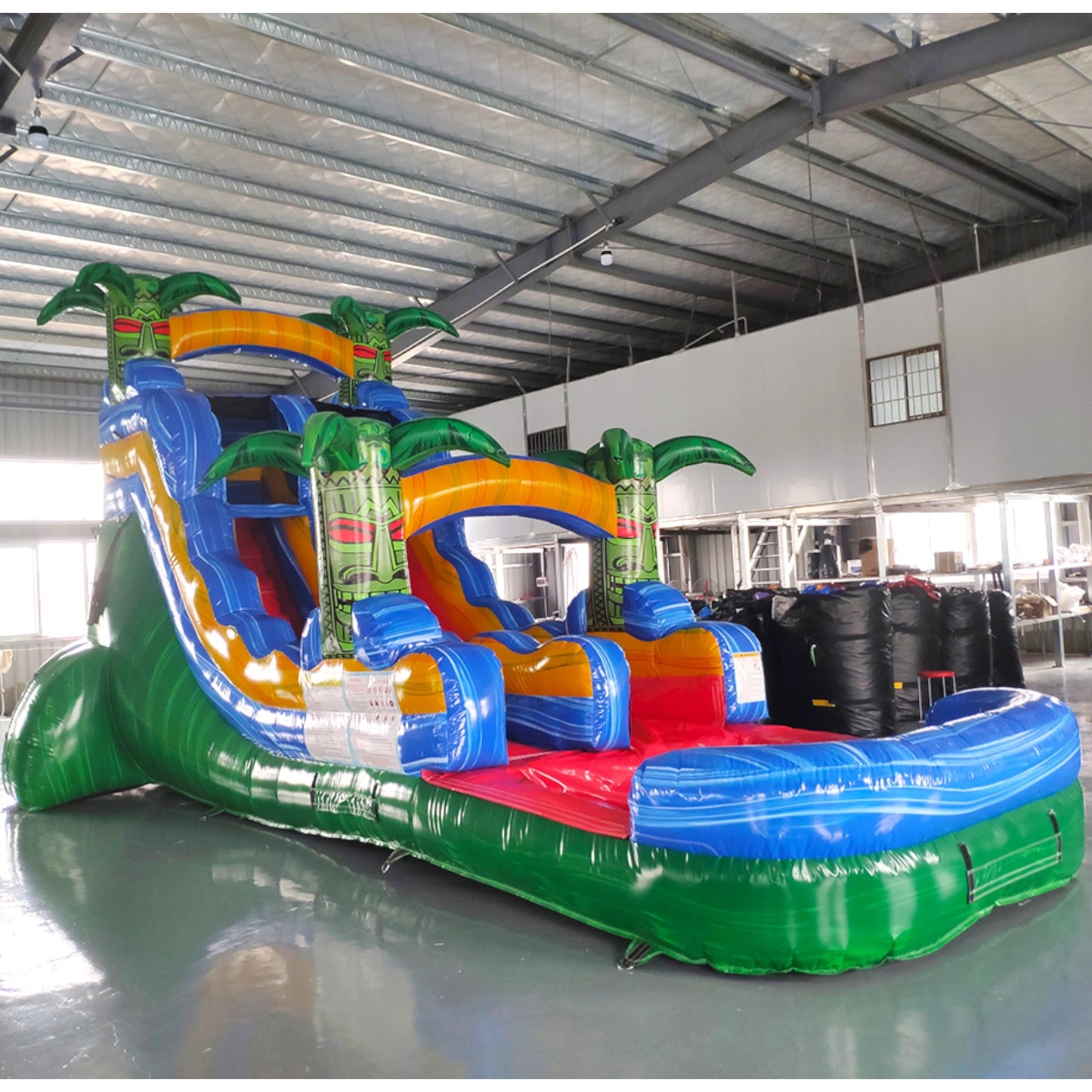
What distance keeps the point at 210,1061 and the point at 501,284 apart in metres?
7.94

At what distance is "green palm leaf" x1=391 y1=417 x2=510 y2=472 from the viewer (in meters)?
3.92

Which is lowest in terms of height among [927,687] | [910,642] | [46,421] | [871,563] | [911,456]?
[927,687]

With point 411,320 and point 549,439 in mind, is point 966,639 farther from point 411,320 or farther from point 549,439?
point 549,439

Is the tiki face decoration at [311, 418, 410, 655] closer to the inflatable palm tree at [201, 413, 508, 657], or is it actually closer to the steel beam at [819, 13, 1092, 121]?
the inflatable palm tree at [201, 413, 508, 657]

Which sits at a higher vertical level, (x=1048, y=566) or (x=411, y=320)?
(x=411, y=320)

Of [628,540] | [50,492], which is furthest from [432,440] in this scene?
[50,492]

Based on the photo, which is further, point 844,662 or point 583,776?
point 844,662

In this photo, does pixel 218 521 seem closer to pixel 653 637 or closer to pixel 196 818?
pixel 196 818

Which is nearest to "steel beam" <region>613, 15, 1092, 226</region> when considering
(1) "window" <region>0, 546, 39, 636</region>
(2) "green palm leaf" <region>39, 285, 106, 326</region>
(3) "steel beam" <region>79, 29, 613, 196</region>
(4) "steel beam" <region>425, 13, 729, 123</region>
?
(4) "steel beam" <region>425, 13, 729, 123</region>

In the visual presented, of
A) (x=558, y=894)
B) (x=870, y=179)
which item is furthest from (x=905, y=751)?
(x=870, y=179)

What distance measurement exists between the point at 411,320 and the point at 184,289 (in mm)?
1304

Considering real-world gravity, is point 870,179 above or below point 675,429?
above

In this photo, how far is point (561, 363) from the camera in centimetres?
1333

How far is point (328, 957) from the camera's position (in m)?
2.98
